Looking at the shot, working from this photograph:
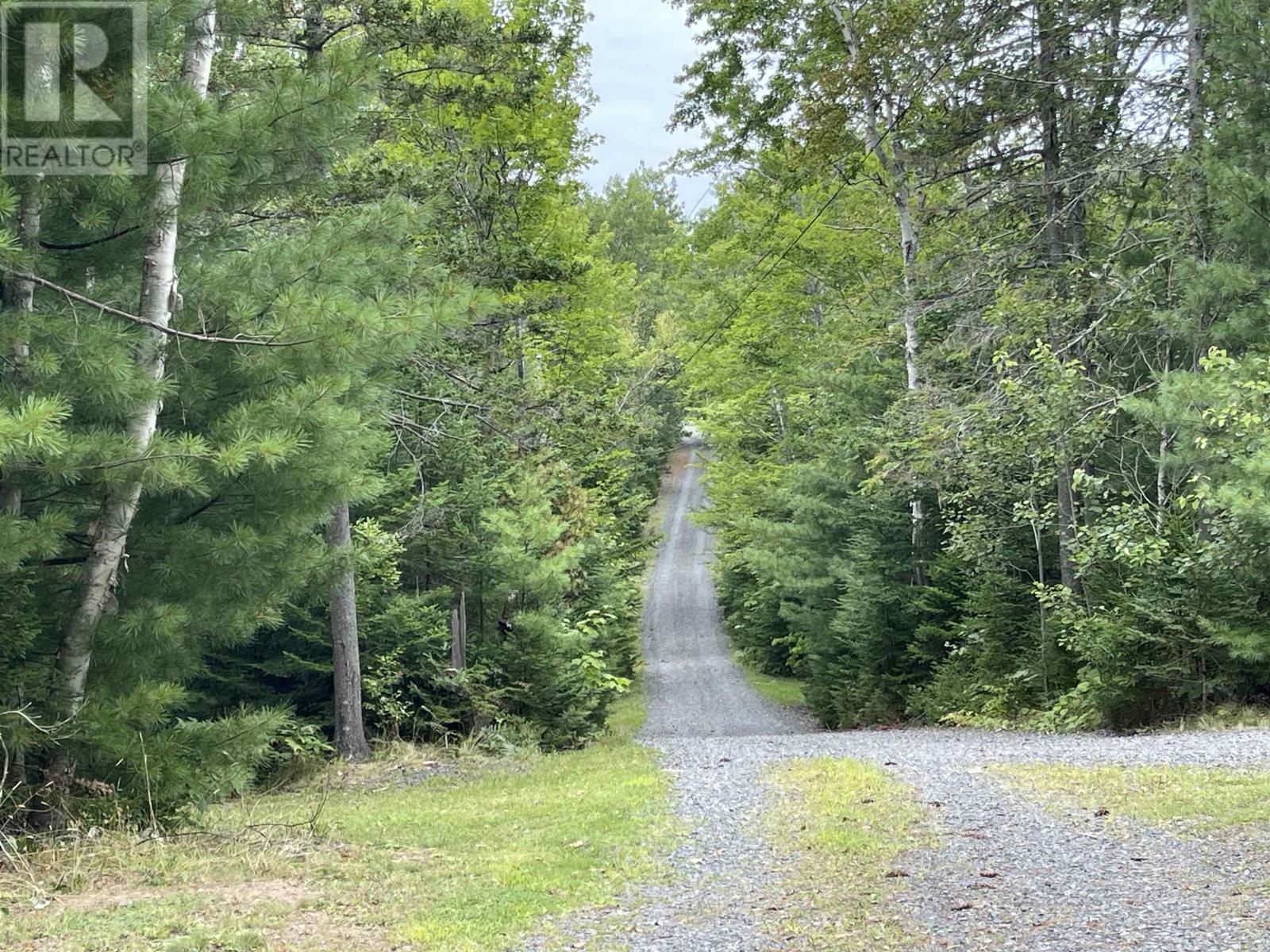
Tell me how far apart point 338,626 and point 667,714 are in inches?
440

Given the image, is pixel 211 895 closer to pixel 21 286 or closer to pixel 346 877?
pixel 346 877

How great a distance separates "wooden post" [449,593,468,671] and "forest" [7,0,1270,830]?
116 mm

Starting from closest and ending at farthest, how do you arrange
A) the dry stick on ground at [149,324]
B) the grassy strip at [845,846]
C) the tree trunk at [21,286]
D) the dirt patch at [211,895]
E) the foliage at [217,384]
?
the grassy strip at [845,846], the dirt patch at [211,895], the dry stick on ground at [149,324], the foliage at [217,384], the tree trunk at [21,286]

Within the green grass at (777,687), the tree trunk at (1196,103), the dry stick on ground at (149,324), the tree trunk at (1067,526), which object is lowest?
the green grass at (777,687)

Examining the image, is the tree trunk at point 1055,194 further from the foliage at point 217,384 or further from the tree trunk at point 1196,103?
the foliage at point 217,384

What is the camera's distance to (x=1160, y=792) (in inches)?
299

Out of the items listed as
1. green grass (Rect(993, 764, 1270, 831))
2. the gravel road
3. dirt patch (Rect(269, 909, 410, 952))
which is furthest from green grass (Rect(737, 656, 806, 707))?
dirt patch (Rect(269, 909, 410, 952))

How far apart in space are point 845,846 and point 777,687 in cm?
1851

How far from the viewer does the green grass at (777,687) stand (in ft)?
75.2

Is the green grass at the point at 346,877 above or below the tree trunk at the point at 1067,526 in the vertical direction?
below

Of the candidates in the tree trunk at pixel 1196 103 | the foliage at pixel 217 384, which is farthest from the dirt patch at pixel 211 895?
the tree trunk at pixel 1196 103

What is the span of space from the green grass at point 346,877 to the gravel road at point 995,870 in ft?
1.31

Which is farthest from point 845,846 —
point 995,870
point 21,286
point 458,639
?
point 458,639

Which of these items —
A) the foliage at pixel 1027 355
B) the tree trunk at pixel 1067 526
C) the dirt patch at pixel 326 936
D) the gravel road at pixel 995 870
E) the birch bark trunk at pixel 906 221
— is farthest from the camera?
the birch bark trunk at pixel 906 221
